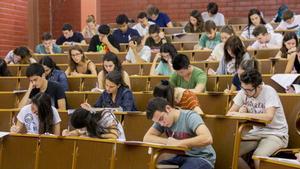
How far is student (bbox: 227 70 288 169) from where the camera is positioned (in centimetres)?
350

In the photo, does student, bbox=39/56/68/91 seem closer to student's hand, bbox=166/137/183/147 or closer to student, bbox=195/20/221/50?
student, bbox=195/20/221/50

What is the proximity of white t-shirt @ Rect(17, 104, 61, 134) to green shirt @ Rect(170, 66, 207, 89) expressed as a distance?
107cm

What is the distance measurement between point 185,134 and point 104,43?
3.87 m

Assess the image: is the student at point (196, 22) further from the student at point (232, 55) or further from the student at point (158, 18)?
the student at point (232, 55)

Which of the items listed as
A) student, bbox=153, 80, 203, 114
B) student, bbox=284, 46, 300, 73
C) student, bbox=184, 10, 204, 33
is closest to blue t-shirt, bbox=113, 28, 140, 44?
student, bbox=184, 10, 204, 33

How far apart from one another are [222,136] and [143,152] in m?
0.61

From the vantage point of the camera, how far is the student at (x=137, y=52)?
20.6 feet

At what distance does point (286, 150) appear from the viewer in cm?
341

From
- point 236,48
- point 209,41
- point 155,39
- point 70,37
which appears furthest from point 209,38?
point 70,37

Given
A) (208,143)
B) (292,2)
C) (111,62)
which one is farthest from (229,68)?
(292,2)

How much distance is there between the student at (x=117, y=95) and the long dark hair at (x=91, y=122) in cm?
71

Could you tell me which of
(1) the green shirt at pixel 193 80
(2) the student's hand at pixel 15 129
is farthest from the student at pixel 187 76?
(2) the student's hand at pixel 15 129

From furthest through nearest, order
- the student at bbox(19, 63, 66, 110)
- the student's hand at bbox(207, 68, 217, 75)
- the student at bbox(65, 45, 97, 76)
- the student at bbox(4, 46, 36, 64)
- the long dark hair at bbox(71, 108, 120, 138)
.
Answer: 1. the student at bbox(4, 46, 36, 64)
2. the student at bbox(65, 45, 97, 76)
3. the student's hand at bbox(207, 68, 217, 75)
4. the student at bbox(19, 63, 66, 110)
5. the long dark hair at bbox(71, 108, 120, 138)

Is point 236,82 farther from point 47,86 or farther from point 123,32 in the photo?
point 123,32
